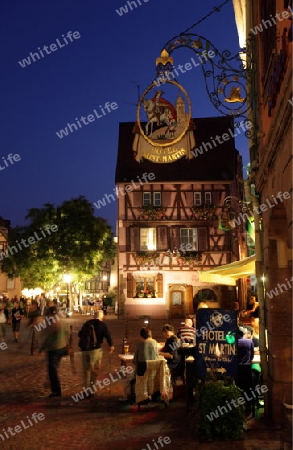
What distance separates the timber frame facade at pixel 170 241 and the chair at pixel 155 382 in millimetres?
23890

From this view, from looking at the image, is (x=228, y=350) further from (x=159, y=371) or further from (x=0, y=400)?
(x=0, y=400)

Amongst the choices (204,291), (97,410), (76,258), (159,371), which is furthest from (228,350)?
(76,258)

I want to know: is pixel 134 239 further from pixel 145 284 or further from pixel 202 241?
pixel 202 241

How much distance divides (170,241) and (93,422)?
83.9ft

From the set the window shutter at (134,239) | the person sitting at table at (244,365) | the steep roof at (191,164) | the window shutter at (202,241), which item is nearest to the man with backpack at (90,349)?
the person sitting at table at (244,365)

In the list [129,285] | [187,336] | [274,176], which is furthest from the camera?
[129,285]

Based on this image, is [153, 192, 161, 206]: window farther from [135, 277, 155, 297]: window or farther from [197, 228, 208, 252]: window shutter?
[135, 277, 155, 297]: window

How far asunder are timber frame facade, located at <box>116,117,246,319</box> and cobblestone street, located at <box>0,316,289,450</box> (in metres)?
21.6

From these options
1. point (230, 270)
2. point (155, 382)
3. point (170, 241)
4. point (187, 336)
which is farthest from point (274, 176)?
point (170, 241)

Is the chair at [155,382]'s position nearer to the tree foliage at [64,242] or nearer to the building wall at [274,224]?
the building wall at [274,224]

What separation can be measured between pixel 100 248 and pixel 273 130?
106 feet

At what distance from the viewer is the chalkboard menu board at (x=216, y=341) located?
333 inches

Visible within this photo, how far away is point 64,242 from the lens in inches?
1460

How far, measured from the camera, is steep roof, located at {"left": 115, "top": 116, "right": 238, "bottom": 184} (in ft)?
113
